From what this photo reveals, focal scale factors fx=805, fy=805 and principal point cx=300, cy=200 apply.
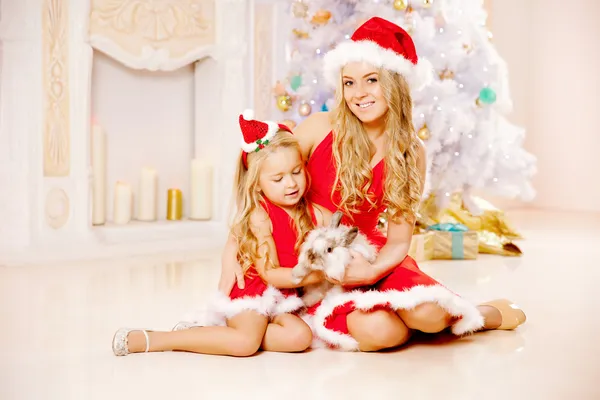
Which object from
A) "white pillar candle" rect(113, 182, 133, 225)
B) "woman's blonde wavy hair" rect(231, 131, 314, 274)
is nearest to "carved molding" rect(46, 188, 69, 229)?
"white pillar candle" rect(113, 182, 133, 225)

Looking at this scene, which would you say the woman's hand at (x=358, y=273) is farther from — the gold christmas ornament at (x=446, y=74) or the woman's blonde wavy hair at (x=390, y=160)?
the gold christmas ornament at (x=446, y=74)

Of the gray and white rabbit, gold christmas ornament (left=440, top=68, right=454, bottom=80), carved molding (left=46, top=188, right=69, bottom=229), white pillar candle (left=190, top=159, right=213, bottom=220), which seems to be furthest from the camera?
white pillar candle (left=190, top=159, right=213, bottom=220)

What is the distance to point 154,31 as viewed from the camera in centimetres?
414

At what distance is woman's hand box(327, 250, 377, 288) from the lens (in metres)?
2.19

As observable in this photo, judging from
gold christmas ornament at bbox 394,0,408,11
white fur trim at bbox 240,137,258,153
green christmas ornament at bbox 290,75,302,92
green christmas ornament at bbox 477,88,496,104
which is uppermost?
gold christmas ornament at bbox 394,0,408,11

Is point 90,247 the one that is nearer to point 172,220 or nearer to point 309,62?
point 172,220

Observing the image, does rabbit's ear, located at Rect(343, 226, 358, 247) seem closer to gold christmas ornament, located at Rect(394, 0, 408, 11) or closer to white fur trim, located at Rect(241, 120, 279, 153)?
white fur trim, located at Rect(241, 120, 279, 153)

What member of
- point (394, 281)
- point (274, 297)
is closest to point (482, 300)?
point (394, 281)

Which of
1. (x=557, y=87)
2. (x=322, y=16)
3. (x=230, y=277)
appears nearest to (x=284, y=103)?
(x=322, y=16)

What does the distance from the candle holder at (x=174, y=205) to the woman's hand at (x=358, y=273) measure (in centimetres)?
236

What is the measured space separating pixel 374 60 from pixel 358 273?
0.61 metres

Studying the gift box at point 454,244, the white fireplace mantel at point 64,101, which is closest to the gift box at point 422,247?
the gift box at point 454,244

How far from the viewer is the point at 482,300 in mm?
3020

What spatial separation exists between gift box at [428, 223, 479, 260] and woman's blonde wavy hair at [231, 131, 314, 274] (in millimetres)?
1840
